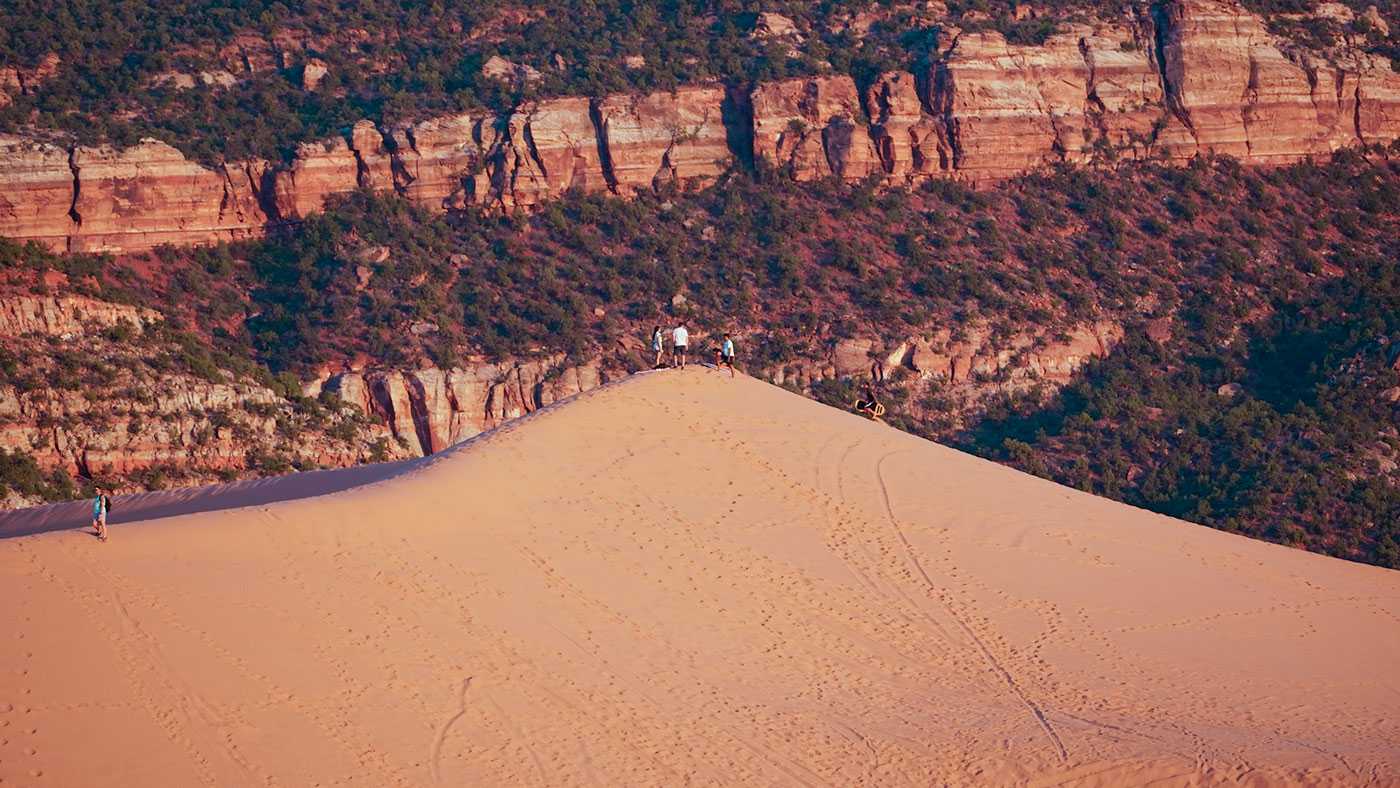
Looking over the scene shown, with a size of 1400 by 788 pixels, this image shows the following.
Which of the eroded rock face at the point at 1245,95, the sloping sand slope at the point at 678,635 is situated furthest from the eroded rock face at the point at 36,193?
the eroded rock face at the point at 1245,95

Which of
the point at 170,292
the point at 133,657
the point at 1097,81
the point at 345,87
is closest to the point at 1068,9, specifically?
the point at 1097,81

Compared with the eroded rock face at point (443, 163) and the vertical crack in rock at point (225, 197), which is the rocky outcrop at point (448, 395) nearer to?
the eroded rock face at point (443, 163)

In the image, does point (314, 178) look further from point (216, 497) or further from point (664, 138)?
point (216, 497)

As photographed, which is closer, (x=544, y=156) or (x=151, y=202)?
(x=151, y=202)

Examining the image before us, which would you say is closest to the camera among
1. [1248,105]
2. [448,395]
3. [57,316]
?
[57,316]

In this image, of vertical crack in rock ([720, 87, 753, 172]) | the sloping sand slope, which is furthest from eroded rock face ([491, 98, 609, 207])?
the sloping sand slope

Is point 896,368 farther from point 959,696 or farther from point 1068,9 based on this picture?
point 959,696

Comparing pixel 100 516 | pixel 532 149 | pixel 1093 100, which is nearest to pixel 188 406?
pixel 532 149

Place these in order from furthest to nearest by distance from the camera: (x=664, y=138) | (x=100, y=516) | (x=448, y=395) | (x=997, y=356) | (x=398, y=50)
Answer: (x=398, y=50), (x=664, y=138), (x=997, y=356), (x=448, y=395), (x=100, y=516)
